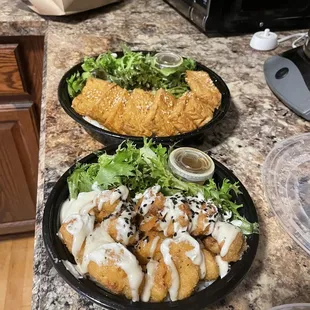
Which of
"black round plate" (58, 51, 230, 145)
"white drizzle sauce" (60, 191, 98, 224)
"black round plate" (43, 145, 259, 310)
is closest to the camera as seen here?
"black round plate" (43, 145, 259, 310)

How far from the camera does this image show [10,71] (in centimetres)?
125

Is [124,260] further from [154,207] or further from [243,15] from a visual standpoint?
[243,15]

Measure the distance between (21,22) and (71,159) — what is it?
0.63 metres

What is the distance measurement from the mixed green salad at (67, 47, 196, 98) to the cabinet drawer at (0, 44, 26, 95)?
369mm

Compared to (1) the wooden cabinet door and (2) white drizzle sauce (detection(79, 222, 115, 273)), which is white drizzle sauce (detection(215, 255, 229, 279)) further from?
(1) the wooden cabinet door

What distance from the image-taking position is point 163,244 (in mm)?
581

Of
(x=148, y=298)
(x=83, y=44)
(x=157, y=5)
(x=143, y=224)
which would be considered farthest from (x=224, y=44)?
(x=148, y=298)

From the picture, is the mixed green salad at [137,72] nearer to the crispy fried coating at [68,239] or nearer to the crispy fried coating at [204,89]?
the crispy fried coating at [204,89]

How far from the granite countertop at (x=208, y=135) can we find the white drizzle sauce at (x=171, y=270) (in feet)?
0.27

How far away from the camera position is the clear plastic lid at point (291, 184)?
2.36ft

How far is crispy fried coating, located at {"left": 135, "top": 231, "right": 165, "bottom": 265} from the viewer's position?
591mm

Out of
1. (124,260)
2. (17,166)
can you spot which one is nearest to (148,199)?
(124,260)

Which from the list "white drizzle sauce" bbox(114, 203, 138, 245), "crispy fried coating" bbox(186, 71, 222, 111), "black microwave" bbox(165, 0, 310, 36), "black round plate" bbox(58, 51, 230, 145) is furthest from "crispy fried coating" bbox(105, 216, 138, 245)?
"black microwave" bbox(165, 0, 310, 36)

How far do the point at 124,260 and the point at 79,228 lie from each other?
0.28ft
